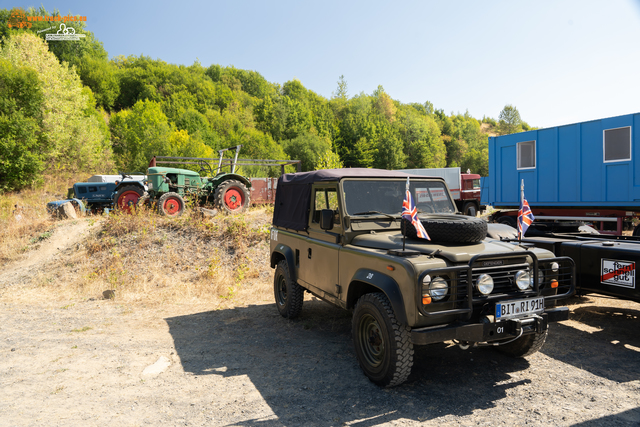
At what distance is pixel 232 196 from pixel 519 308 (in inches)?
449

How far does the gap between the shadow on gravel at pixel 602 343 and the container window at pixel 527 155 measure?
711 centimetres

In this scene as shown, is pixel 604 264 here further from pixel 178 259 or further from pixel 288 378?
pixel 178 259

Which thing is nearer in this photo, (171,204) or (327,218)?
(327,218)

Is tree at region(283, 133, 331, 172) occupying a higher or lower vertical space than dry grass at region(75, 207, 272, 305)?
higher

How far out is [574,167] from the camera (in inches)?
447

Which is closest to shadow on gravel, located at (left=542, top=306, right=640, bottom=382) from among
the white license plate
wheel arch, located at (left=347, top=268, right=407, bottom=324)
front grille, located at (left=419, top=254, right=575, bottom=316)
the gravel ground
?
the gravel ground

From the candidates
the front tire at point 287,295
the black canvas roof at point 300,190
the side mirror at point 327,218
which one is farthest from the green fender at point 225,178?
the side mirror at point 327,218

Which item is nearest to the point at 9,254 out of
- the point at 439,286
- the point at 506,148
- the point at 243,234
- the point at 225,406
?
the point at 243,234

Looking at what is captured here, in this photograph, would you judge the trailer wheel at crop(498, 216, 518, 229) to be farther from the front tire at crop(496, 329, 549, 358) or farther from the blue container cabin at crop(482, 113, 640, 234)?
the front tire at crop(496, 329, 549, 358)

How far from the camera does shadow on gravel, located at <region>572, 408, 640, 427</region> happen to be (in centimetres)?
313

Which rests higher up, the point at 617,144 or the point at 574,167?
the point at 617,144

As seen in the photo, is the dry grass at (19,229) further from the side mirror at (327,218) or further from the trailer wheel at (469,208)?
the trailer wheel at (469,208)

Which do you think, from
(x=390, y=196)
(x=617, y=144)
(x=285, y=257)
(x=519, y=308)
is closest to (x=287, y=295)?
(x=285, y=257)

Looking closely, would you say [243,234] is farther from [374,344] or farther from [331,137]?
[331,137]
